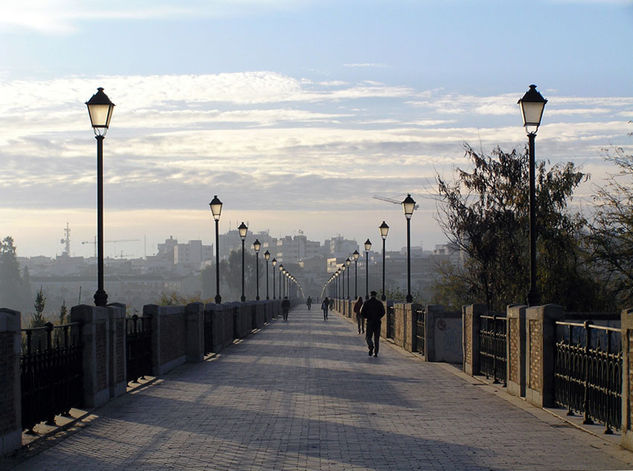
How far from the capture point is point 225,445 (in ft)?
34.1

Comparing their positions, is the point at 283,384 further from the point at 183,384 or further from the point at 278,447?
the point at 278,447

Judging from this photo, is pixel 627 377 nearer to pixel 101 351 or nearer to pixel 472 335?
pixel 101 351

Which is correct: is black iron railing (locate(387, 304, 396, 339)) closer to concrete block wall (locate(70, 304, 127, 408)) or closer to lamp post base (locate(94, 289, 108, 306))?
concrete block wall (locate(70, 304, 127, 408))

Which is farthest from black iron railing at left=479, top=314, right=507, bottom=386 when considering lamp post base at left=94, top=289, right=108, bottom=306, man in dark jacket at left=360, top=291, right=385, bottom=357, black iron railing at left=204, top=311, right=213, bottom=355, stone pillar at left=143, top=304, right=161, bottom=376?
black iron railing at left=204, top=311, right=213, bottom=355

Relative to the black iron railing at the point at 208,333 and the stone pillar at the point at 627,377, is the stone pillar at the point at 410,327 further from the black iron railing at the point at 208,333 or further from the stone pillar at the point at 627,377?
the stone pillar at the point at 627,377

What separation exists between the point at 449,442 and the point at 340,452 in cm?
145

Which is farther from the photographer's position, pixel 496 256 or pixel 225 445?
pixel 496 256

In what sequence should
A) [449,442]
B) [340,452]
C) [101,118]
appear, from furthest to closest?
[101,118], [449,442], [340,452]

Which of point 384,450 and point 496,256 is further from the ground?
point 496,256

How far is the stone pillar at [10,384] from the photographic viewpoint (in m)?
9.71

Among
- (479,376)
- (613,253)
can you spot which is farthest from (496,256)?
(479,376)

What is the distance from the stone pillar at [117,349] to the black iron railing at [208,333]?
10443 millimetres

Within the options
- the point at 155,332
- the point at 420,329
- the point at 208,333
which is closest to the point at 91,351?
the point at 155,332

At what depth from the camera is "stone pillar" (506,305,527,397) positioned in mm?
14930
